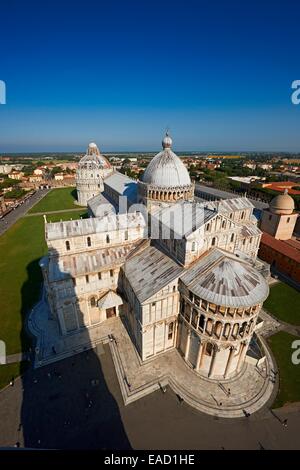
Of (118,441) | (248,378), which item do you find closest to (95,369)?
(118,441)

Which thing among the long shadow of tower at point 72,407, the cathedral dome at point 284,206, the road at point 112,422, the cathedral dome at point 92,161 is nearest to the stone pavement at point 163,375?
the road at point 112,422

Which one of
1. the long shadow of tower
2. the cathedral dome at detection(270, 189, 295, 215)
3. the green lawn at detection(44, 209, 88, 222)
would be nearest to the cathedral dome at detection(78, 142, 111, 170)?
the green lawn at detection(44, 209, 88, 222)

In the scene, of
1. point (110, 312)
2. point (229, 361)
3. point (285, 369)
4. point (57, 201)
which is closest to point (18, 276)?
point (110, 312)

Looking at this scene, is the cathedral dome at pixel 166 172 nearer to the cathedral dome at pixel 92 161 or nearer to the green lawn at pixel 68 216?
the green lawn at pixel 68 216

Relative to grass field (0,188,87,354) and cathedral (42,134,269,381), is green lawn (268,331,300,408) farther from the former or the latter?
grass field (0,188,87,354)
